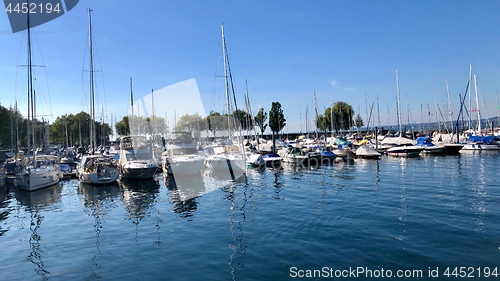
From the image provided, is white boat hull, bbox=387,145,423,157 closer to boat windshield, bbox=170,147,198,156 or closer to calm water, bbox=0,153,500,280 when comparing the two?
calm water, bbox=0,153,500,280

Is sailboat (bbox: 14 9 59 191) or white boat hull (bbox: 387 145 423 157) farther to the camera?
white boat hull (bbox: 387 145 423 157)

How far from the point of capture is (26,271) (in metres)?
11.3

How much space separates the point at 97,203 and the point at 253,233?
14.0m

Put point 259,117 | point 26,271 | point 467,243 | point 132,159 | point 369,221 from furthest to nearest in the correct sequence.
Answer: point 259,117 < point 132,159 < point 369,221 < point 467,243 < point 26,271

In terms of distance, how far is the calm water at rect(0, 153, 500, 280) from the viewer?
1083 cm

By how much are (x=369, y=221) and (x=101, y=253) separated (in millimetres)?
11300

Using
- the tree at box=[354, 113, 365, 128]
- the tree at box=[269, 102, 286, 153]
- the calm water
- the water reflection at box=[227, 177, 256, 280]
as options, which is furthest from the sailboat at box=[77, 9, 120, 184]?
the tree at box=[354, 113, 365, 128]

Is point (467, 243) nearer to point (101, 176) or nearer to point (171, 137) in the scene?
point (101, 176)

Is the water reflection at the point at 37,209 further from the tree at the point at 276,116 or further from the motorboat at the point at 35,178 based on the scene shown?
the tree at the point at 276,116

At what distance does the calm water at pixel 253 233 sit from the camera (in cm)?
1083

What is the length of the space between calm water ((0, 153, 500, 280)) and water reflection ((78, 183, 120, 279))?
90 millimetres

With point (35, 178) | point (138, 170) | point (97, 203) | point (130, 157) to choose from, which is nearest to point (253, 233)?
point (97, 203)

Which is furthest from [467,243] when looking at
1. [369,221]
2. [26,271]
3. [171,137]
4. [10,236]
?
[171,137]

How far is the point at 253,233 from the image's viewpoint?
14.5 meters
